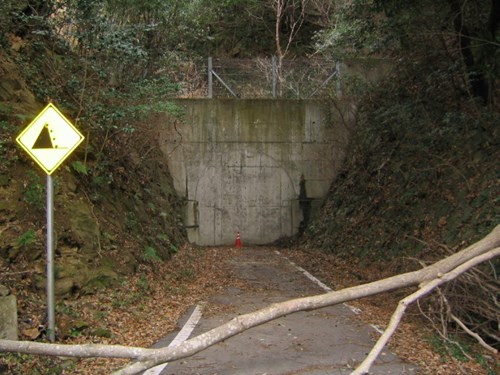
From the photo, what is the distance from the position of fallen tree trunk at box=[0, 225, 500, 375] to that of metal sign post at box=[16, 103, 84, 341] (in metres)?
2.13

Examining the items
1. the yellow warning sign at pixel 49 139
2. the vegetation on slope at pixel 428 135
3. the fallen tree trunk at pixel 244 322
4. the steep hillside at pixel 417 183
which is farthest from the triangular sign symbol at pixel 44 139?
the steep hillside at pixel 417 183

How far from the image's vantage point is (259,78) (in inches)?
845

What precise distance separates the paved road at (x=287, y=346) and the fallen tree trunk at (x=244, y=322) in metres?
1.16

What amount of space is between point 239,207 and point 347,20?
9.21 meters

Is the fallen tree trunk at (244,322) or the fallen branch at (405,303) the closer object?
the fallen branch at (405,303)

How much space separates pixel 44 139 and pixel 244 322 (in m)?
3.73

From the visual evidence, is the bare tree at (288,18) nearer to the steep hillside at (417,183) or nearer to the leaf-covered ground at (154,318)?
the steep hillside at (417,183)

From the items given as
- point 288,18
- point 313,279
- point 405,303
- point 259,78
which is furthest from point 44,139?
point 288,18

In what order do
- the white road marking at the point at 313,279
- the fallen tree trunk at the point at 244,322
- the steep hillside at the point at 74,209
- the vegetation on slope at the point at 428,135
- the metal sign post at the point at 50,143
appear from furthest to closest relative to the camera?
the white road marking at the point at 313,279, the vegetation on slope at the point at 428,135, the steep hillside at the point at 74,209, the metal sign post at the point at 50,143, the fallen tree trunk at the point at 244,322

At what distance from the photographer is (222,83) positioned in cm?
2109

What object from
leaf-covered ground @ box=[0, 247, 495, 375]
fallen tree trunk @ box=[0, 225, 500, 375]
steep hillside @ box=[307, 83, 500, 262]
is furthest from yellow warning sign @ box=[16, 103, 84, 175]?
steep hillside @ box=[307, 83, 500, 262]

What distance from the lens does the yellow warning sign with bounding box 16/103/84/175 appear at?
663 centimetres

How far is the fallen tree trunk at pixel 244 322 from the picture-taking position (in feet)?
14.1

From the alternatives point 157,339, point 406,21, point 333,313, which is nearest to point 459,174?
point 406,21
